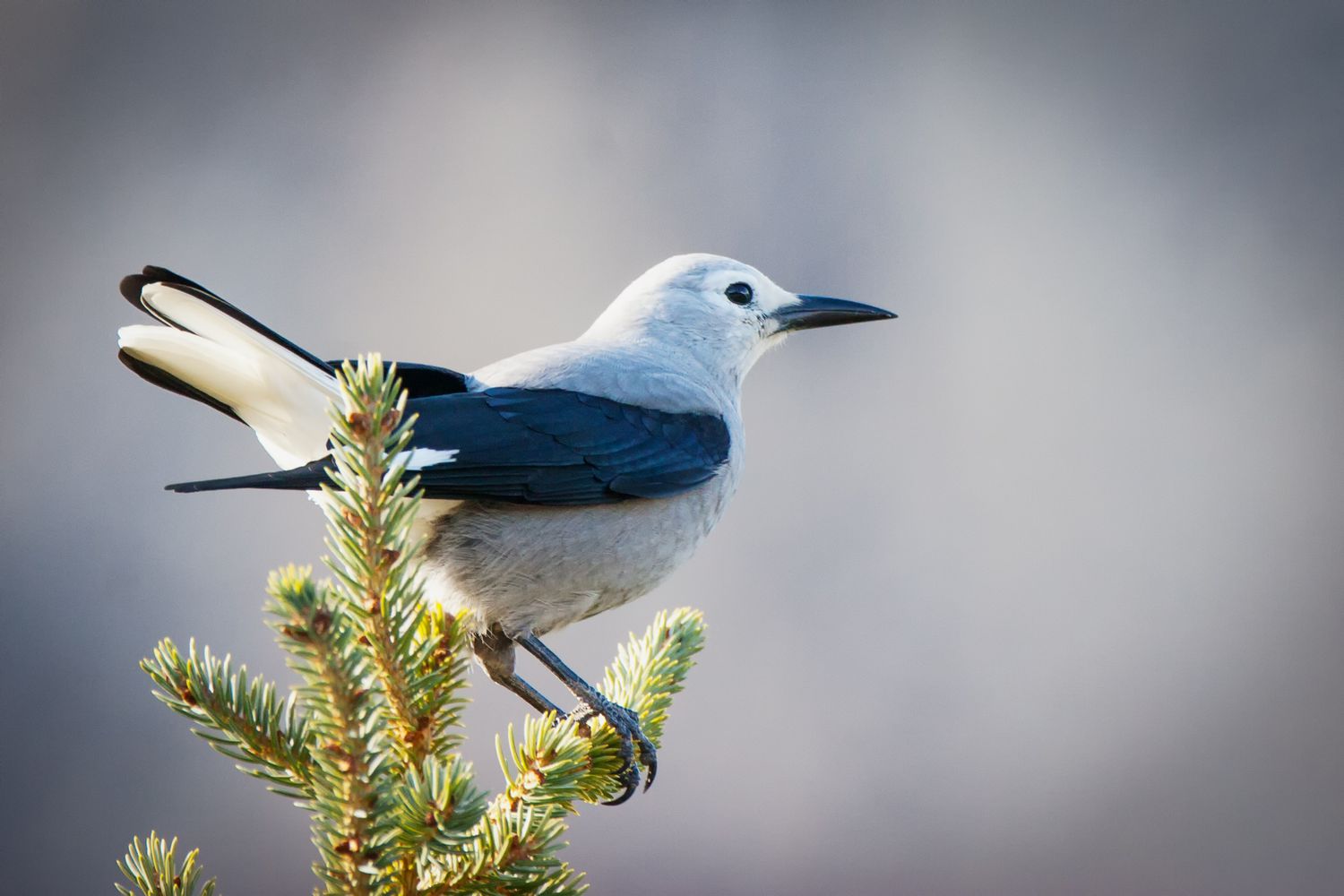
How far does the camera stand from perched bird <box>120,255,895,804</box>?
1557mm

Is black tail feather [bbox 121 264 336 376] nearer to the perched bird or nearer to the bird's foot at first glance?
the perched bird

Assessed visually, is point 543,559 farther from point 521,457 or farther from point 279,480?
point 279,480

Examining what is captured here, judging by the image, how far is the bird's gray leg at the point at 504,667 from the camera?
6.15 feet

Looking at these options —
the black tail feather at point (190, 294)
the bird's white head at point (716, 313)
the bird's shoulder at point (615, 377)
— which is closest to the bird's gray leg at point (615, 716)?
the bird's shoulder at point (615, 377)

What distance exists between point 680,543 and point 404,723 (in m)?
0.82

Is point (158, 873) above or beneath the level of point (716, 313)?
beneath

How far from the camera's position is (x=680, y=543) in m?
1.94

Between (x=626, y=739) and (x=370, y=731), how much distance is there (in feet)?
2.18

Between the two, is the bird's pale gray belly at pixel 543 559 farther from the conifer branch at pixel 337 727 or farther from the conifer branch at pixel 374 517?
the conifer branch at pixel 337 727

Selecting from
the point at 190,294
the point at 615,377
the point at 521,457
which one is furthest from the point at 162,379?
the point at 615,377

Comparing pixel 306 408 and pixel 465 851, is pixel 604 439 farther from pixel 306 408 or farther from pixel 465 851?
pixel 465 851

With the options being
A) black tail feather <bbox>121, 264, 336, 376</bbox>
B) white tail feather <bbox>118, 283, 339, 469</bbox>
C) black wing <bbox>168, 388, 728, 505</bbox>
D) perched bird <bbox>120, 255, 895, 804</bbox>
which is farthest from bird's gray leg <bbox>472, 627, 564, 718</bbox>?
black tail feather <bbox>121, 264, 336, 376</bbox>

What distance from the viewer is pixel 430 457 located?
1.65m

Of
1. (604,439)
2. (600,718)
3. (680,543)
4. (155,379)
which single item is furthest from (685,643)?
(155,379)
